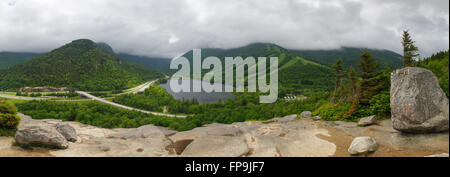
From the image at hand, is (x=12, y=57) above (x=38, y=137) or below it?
above

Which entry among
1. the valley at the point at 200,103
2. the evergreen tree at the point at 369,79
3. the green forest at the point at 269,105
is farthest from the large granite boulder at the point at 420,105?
the evergreen tree at the point at 369,79

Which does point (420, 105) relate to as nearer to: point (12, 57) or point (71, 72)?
point (71, 72)

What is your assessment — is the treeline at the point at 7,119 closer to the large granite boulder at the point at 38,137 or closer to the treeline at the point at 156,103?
the large granite boulder at the point at 38,137

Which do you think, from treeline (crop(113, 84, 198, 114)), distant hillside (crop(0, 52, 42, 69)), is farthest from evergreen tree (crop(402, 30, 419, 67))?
distant hillside (crop(0, 52, 42, 69))

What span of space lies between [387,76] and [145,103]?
281ft

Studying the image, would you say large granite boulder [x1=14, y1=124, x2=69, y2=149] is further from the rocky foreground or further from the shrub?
the shrub

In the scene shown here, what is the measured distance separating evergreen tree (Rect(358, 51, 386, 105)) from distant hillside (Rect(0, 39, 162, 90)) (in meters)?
116

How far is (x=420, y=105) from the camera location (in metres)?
10.4

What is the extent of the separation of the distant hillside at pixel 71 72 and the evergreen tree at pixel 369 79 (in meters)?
116

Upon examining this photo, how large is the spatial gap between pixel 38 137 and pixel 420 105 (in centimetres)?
1976

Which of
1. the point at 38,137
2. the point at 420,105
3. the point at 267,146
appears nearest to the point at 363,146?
the point at 420,105

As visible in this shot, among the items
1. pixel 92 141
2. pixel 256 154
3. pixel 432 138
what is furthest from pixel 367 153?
pixel 92 141

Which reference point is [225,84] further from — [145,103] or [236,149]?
[236,149]

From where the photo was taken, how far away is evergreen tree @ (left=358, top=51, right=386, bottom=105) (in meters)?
17.5
